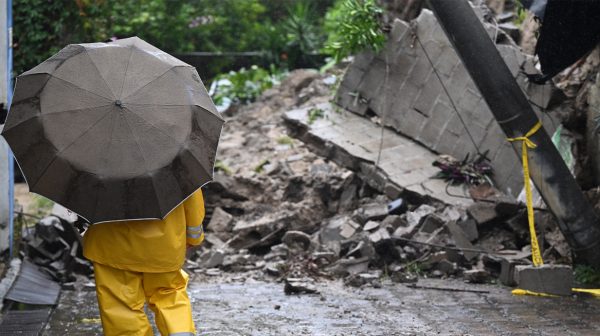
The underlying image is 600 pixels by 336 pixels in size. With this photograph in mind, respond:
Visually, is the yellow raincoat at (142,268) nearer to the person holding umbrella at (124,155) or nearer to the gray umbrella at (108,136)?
the person holding umbrella at (124,155)

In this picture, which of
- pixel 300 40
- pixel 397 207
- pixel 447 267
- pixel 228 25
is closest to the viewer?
pixel 447 267

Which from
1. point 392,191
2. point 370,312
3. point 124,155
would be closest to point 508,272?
point 370,312

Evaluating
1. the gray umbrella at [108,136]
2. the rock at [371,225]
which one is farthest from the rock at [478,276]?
the gray umbrella at [108,136]

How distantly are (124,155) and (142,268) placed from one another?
29.9 inches

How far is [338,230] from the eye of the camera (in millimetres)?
10383

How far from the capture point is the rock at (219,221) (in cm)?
1107

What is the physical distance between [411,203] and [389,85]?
7.10 feet

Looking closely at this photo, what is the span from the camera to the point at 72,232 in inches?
380

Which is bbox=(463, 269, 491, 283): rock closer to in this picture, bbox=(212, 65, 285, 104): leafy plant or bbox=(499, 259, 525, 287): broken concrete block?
bbox=(499, 259, 525, 287): broken concrete block

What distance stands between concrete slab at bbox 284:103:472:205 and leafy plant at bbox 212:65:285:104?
9.73 feet

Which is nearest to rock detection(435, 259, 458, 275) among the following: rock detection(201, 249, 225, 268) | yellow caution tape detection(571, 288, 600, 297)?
yellow caution tape detection(571, 288, 600, 297)

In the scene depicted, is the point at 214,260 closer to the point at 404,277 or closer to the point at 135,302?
the point at 404,277

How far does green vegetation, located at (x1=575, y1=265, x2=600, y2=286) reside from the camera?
8695 millimetres

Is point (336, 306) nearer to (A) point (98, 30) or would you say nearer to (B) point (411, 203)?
(B) point (411, 203)
